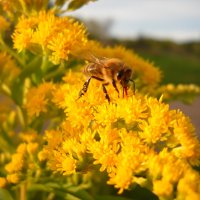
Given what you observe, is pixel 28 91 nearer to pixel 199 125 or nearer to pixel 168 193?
pixel 168 193

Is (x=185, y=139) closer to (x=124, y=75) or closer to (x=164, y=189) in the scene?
(x=164, y=189)

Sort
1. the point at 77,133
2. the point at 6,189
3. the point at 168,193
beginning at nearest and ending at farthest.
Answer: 1. the point at 168,193
2. the point at 77,133
3. the point at 6,189

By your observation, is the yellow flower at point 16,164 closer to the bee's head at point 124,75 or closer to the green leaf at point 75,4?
the bee's head at point 124,75

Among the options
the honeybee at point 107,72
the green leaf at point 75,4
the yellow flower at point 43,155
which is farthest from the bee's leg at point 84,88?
the green leaf at point 75,4

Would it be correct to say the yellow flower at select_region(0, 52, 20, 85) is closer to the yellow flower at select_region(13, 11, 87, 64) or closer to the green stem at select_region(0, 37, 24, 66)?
the green stem at select_region(0, 37, 24, 66)

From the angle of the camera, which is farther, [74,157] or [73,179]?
[73,179]

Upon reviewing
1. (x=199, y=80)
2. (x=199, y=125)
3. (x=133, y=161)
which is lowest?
(x=199, y=80)

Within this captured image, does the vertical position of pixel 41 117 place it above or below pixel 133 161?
below

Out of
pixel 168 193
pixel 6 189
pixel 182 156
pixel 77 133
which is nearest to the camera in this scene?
pixel 168 193

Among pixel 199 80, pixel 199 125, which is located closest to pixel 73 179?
pixel 199 125
